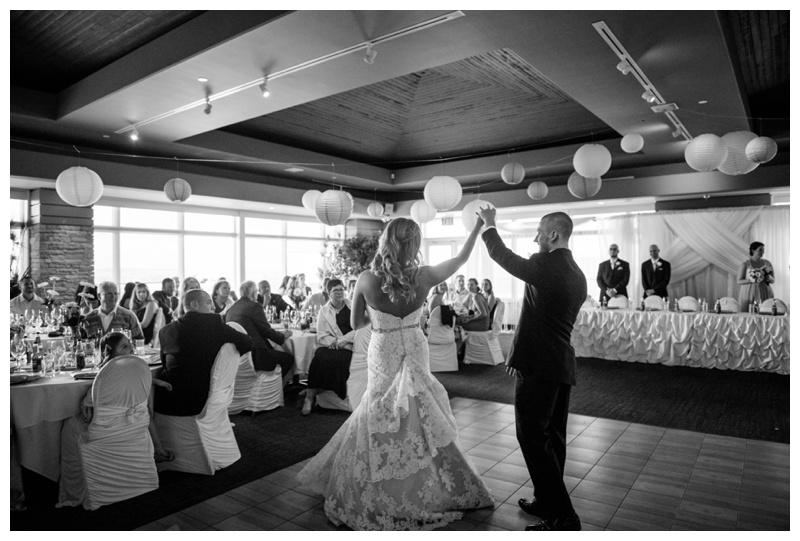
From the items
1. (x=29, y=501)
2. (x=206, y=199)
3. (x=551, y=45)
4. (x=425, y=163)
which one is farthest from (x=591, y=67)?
(x=206, y=199)

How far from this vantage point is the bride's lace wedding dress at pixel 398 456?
291cm

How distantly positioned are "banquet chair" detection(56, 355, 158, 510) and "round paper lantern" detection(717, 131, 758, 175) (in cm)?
511

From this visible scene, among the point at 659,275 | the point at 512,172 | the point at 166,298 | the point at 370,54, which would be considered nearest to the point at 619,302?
the point at 659,275

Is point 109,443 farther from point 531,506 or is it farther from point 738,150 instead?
point 738,150

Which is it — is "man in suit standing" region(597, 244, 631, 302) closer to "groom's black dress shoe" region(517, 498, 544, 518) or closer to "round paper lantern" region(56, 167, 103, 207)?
"groom's black dress shoe" region(517, 498, 544, 518)

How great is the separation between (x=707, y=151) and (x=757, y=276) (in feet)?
14.4

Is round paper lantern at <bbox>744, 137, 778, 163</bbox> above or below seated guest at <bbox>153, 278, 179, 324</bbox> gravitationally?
above

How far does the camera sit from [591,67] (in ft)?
16.6

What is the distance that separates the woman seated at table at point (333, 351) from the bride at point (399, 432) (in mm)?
2207

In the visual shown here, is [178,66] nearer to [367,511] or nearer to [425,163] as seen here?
[367,511]

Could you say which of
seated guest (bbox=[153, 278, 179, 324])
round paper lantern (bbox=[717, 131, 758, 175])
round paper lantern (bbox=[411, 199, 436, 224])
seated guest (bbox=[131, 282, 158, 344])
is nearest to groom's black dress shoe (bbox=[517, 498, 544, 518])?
round paper lantern (bbox=[717, 131, 758, 175])

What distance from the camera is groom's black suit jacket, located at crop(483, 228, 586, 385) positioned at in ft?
9.33

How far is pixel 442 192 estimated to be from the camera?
6734 millimetres

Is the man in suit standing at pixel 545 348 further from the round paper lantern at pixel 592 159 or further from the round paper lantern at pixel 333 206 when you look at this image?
the round paper lantern at pixel 333 206
